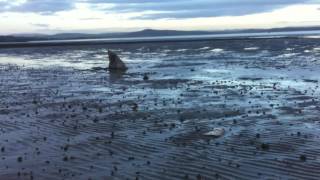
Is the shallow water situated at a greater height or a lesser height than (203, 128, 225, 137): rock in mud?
lesser

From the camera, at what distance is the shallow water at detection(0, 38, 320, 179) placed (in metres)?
14.6

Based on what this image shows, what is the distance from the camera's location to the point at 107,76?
42.2 m

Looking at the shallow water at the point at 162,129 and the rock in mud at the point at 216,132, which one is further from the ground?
the rock in mud at the point at 216,132

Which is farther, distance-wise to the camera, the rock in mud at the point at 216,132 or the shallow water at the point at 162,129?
the rock in mud at the point at 216,132

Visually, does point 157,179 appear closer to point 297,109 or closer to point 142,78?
point 297,109

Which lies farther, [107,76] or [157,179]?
[107,76]

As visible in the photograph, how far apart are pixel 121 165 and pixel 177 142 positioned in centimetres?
303

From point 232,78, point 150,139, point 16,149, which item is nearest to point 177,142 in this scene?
point 150,139

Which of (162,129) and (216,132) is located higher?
(216,132)

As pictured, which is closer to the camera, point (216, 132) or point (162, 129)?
point (216, 132)

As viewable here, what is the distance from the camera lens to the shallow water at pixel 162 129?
14.6 meters

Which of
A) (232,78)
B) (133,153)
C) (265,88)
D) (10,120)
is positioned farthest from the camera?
(232,78)

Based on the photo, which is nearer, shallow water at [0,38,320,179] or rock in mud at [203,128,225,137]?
shallow water at [0,38,320,179]

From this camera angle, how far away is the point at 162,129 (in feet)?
65.1
